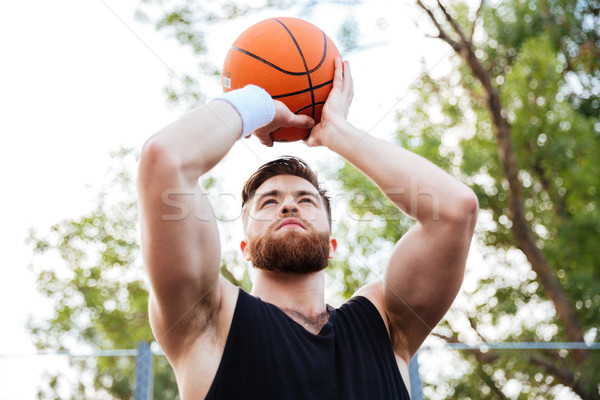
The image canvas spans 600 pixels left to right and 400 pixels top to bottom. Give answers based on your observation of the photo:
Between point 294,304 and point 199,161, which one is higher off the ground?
point 199,161

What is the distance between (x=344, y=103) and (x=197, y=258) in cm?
95

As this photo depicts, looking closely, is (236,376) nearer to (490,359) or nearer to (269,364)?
Result: (269,364)

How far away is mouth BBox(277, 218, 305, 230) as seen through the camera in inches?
81.4

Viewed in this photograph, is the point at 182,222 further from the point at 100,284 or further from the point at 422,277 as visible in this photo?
the point at 100,284

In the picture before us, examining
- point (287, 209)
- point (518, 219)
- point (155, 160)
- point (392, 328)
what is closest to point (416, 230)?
point (392, 328)

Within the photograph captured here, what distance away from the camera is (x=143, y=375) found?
12.9 feet

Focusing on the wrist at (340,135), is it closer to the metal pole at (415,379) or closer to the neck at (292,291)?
the neck at (292,291)

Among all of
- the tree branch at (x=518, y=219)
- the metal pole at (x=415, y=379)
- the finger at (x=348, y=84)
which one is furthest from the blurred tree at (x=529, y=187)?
the finger at (x=348, y=84)

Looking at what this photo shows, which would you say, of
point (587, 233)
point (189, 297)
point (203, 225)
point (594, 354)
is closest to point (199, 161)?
point (203, 225)

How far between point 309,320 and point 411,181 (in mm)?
579

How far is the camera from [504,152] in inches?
349

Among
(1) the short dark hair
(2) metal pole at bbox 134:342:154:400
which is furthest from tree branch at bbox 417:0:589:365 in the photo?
(1) the short dark hair

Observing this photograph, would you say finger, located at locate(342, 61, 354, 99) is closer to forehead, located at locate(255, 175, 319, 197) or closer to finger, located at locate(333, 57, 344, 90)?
finger, located at locate(333, 57, 344, 90)

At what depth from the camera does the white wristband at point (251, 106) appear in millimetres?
1812
